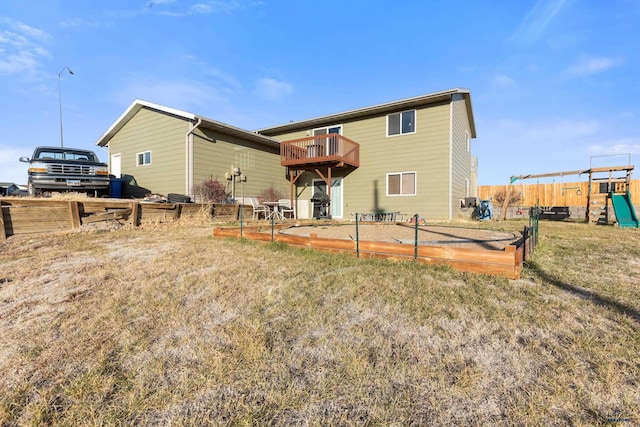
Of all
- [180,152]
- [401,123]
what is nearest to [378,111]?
[401,123]

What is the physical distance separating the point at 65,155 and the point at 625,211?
65.3 feet

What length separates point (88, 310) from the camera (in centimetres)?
231

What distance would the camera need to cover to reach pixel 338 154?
11.4 meters

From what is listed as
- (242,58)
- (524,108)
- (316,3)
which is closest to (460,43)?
(524,108)

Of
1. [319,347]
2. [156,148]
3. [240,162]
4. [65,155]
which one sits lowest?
[319,347]

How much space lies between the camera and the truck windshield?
27.6ft

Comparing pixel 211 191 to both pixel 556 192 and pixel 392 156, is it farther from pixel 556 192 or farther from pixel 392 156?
pixel 556 192

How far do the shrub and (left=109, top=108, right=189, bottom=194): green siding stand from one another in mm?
727

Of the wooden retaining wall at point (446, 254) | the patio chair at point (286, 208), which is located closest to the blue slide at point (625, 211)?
the wooden retaining wall at point (446, 254)

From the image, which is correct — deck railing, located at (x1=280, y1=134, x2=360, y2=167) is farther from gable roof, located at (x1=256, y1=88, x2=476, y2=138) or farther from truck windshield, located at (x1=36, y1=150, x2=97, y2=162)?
truck windshield, located at (x1=36, y1=150, x2=97, y2=162)

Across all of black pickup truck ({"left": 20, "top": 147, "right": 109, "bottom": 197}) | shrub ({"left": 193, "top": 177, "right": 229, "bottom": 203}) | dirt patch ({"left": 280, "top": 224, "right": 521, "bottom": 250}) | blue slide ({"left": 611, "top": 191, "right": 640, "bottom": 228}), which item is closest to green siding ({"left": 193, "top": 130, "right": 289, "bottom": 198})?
shrub ({"left": 193, "top": 177, "right": 229, "bottom": 203})

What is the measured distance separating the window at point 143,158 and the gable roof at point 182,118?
1.93 meters

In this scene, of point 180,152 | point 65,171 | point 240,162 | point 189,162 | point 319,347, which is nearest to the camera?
point 319,347

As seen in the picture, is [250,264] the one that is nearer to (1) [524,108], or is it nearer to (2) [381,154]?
(2) [381,154]
